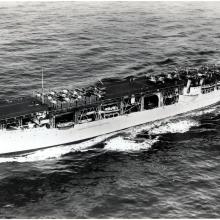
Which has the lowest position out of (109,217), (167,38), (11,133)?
(109,217)

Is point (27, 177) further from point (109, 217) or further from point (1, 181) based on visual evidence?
point (109, 217)

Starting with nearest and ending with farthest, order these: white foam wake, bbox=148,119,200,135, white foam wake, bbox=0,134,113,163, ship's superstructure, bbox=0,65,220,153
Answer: white foam wake, bbox=0,134,113,163 → ship's superstructure, bbox=0,65,220,153 → white foam wake, bbox=148,119,200,135

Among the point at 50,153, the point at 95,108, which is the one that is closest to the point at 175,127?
the point at 95,108

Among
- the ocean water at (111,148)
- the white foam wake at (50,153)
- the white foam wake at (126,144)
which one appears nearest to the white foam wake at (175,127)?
the ocean water at (111,148)

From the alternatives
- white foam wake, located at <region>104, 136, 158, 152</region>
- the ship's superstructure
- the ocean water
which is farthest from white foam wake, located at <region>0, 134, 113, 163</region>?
white foam wake, located at <region>104, 136, 158, 152</region>

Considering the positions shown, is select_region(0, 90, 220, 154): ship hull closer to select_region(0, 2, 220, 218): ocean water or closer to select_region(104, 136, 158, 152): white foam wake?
select_region(0, 2, 220, 218): ocean water

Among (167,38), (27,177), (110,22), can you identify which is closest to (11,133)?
(27,177)

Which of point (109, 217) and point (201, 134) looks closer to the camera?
point (109, 217)
